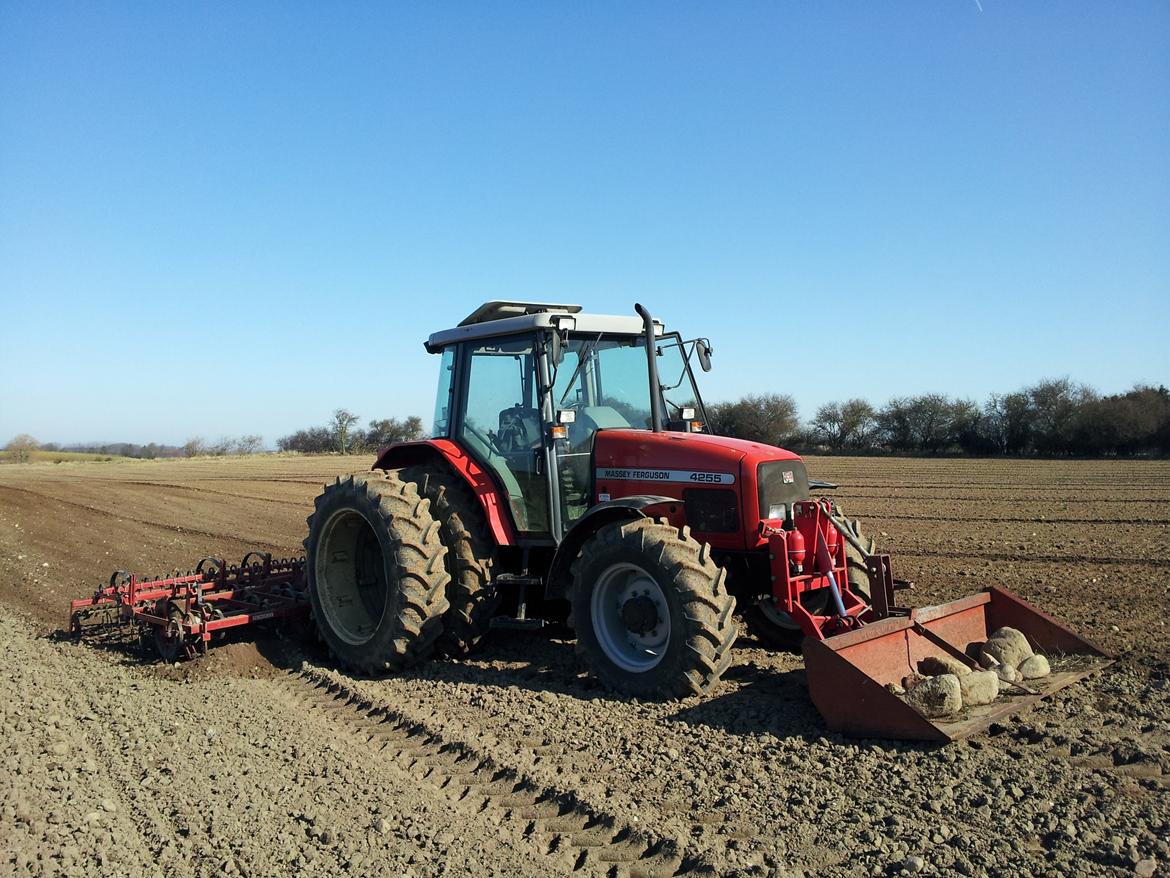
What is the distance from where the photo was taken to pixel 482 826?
149 inches

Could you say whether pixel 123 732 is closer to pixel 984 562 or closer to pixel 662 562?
pixel 662 562

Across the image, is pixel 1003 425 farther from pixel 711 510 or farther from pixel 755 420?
pixel 711 510

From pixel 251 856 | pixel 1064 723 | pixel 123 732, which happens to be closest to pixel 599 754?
pixel 251 856

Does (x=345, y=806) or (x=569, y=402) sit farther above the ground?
(x=569, y=402)

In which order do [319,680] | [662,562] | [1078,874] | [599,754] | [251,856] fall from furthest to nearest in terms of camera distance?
[319,680]
[662,562]
[599,754]
[251,856]
[1078,874]

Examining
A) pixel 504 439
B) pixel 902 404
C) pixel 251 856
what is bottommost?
pixel 251 856

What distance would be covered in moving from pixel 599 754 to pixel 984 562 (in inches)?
289

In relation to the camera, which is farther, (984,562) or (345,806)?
(984,562)

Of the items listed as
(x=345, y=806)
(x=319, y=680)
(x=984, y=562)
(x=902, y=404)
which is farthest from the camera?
(x=902, y=404)

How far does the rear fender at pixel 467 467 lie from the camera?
627 cm

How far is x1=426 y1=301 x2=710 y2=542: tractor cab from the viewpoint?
20.1ft

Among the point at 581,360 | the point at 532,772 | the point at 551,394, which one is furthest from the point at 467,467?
the point at 532,772

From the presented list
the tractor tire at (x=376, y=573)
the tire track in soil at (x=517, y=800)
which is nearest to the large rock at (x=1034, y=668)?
Result: the tire track in soil at (x=517, y=800)

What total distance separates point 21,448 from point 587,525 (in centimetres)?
6154
